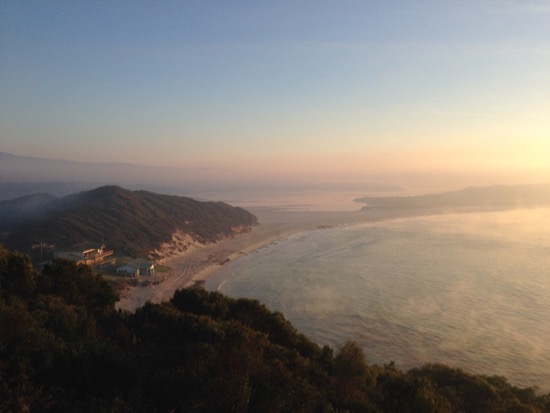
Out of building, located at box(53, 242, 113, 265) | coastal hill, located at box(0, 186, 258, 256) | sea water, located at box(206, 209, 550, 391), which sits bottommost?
sea water, located at box(206, 209, 550, 391)

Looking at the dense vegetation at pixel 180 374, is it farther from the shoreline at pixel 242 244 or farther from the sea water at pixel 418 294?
the shoreline at pixel 242 244

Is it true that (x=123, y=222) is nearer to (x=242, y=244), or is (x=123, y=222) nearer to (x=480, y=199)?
(x=242, y=244)

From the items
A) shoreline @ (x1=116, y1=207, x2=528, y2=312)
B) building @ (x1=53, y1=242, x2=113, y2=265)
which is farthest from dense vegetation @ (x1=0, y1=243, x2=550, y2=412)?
building @ (x1=53, y1=242, x2=113, y2=265)

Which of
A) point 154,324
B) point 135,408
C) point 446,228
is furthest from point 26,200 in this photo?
point 135,408

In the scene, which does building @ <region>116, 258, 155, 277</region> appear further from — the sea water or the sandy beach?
the sea water

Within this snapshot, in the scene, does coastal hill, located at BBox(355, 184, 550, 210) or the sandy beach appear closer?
the sandy beach

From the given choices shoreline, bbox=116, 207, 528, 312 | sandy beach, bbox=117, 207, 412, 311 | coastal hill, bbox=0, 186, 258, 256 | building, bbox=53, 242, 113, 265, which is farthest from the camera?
coastal hill, bbox=0, 186, 258, 256
